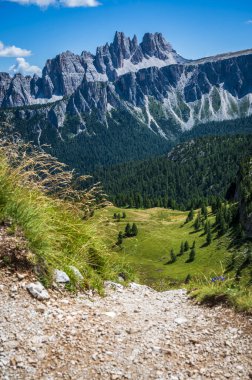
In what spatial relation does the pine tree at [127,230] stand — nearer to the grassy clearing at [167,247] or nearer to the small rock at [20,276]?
the grassy clearing at [167,247]

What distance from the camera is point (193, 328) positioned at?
762 centimetres

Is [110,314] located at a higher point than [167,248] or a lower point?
higher

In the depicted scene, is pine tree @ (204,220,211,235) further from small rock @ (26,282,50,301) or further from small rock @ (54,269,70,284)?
small rock @ (26,282,50,301)

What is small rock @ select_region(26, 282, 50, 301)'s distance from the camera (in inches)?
295

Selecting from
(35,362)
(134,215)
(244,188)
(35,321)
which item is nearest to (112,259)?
(35,321)

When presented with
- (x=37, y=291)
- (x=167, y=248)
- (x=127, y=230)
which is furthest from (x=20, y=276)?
(x=127, y=230)

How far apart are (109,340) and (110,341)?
0.03 meters

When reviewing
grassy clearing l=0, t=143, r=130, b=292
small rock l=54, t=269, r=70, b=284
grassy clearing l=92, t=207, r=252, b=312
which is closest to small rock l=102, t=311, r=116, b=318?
grassy clearing l=0, t=143, r=130, b=292

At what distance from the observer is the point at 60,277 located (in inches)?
337

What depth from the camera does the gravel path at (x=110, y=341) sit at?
591 centimetres

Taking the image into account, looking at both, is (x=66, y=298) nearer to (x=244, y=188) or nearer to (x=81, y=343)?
(x=81, y=343)

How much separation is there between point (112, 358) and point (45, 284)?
8.17ft

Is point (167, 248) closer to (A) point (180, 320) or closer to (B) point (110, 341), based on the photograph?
(A) point (180, 320)

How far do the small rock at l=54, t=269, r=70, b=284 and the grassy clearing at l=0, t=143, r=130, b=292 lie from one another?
200 mm
